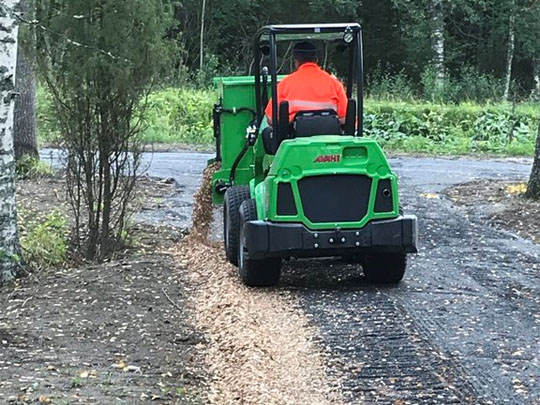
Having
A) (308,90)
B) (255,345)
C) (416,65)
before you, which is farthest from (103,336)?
(416,65)

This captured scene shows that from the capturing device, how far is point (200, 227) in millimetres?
11227

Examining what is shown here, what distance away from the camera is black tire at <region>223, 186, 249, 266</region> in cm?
869

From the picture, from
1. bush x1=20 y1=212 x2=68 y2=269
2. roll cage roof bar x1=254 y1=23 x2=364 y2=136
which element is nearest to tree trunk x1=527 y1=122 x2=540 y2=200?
roll cage roof bar x1=254 y1=23 x2=364 y2=136

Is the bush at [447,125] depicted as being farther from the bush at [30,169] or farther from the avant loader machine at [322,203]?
the avant loader machine at [322,203]

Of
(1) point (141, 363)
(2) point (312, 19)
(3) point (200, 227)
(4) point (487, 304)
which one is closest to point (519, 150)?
(3) point (200, 227)

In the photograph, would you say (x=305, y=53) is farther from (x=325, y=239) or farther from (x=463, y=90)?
(x=463, y=90)

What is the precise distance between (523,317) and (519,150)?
55.2 feet

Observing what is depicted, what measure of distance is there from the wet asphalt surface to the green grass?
45.1ft

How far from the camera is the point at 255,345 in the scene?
6.35 m

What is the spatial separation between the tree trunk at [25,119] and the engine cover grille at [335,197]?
893cm

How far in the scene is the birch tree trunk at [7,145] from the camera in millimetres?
7938

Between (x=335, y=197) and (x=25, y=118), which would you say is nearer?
(x=335, y=197)

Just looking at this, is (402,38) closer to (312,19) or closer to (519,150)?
(312,19)

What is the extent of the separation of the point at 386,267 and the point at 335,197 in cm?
79
